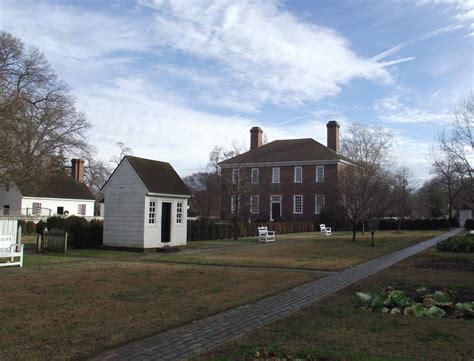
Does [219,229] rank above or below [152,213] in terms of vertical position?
below

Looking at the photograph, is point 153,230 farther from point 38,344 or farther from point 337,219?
point 337,219

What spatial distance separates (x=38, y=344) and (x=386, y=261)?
14537mm

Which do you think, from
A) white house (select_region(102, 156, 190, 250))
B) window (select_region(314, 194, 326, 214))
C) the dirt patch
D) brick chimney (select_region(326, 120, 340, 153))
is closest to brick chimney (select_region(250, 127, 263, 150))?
brick chimney (select_region(326, 120, 340, 153))

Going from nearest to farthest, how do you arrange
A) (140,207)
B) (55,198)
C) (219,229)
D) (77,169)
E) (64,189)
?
(140,207) → (219,229) → (55,198) → (64,189) → (77,169)

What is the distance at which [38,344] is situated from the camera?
20.4 feet

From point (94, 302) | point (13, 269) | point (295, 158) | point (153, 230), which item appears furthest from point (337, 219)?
point (94, 302)

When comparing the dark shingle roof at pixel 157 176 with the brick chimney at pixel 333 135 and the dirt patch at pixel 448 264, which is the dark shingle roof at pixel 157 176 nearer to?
the dirt patch at pixel 448 264

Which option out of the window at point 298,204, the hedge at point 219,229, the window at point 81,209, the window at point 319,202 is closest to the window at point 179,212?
the hedge at point 219,229

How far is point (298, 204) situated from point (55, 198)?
29.6 metres

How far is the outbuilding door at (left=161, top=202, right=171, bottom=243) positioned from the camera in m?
24.0

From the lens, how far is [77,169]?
6300 cm

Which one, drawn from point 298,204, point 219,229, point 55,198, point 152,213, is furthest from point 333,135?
point 152,213

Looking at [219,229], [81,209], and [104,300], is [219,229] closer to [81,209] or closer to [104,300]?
[104,300]

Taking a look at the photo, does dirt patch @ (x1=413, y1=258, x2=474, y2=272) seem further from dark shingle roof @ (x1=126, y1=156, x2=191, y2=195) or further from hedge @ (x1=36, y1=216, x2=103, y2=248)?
hedge @ (x1=36, y1=216, x2=103, y2=248)
